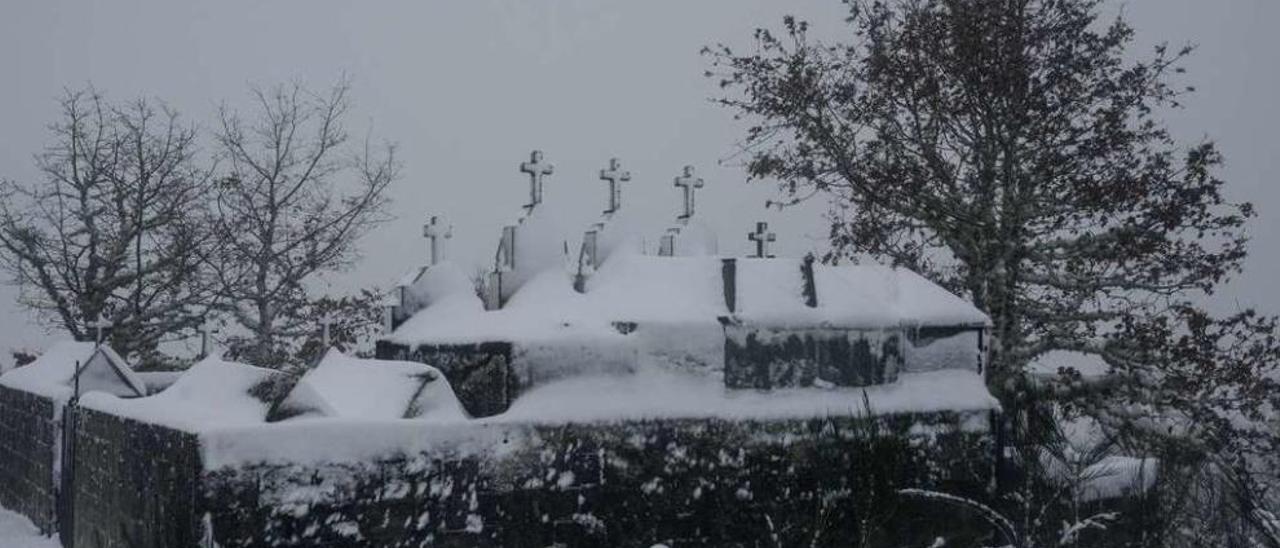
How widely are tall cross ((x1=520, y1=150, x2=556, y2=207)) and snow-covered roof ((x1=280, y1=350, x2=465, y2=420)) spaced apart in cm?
205

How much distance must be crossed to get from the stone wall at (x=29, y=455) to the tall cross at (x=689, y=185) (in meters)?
6.58

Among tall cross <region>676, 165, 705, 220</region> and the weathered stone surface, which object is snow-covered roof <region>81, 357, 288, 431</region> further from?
tall cross <region>676, 165, 705, 220</region>

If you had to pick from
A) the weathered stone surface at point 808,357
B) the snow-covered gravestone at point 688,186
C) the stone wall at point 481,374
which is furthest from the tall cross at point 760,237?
the stone wall at point 481,374

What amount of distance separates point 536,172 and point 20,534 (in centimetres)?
721

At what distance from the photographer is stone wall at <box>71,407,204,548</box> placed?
7195mm

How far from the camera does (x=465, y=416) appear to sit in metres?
8.20

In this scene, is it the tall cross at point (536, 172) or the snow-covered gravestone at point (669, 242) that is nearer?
the tall cross at point (536, 172)

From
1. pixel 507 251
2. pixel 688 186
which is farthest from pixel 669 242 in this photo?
pixel 507 251

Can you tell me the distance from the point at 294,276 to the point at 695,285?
1396cm

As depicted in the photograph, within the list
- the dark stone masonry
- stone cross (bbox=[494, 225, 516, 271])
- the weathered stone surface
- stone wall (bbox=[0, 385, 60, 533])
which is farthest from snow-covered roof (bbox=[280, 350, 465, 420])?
stone wall (bbox=[0, 385, 60, 533])

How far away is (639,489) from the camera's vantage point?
8.51m

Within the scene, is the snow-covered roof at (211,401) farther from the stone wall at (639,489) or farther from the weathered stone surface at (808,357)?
the weathered stone surface at (808,357)

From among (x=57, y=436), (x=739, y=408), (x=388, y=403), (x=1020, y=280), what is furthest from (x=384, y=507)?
(x=1020, y=280)

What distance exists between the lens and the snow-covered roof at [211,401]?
7590 millimetres
